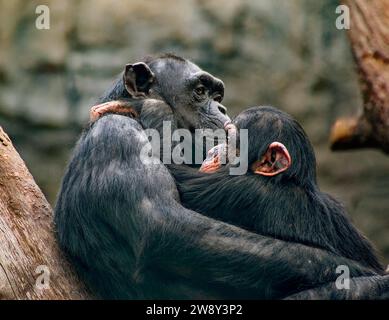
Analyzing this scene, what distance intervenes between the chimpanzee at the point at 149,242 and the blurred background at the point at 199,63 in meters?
6.10

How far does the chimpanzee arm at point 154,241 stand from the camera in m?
4.61

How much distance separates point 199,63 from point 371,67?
5.62 m

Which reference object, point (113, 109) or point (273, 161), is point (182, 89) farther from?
point (273, 161)

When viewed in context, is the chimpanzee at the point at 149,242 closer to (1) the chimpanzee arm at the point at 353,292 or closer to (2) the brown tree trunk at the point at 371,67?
(1) the chimpanzee arm at the point at 353,292

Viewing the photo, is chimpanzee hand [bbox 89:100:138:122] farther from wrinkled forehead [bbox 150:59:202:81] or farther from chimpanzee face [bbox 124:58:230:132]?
wrinkled forehead [bbox 150:59:202:81]

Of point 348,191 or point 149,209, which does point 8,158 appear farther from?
point 348,191

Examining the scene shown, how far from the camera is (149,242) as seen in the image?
4.63 m

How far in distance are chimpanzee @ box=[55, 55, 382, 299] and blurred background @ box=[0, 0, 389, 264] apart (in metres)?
6.10

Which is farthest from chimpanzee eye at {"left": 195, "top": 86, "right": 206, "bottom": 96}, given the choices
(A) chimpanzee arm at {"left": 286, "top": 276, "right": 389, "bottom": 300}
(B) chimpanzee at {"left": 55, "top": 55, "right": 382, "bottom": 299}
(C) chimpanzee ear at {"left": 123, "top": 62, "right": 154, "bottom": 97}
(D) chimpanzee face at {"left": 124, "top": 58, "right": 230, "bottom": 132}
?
(A) chimpanzee arm at {"left": 286, "top": 276, "right": 389, "bottom": 300}

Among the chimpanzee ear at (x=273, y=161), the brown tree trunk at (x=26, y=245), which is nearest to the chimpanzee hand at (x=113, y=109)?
the brown tree trunk at (x=26, y=245)

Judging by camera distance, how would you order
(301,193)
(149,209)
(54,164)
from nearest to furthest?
1. (149,209)
2. (301,193)
3. (54,164)
